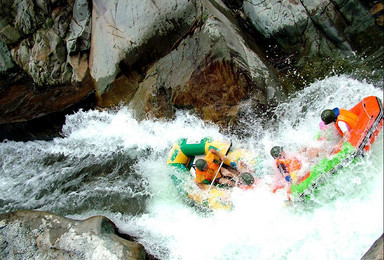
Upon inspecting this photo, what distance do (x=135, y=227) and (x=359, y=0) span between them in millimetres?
6331

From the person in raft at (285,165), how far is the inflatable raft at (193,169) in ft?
1.80

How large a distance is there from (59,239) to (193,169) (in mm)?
2522

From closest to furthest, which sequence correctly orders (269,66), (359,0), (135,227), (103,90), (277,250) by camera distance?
(277,250), (135,227), (359,0), (269,66), (103,90)

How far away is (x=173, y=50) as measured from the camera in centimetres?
671

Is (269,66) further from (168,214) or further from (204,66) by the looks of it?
(168,214)

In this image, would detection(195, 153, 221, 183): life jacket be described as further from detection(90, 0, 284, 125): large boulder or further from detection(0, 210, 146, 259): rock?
detection(0, 210, 146, 259): rock

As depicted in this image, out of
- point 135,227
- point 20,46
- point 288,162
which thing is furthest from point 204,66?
point 20,46

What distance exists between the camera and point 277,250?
4.82 metres

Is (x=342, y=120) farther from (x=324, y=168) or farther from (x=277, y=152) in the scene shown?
(x=277, y=152)

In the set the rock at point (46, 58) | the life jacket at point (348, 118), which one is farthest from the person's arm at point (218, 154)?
the rock at point (46, 58)

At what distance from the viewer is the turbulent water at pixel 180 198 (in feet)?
15.5

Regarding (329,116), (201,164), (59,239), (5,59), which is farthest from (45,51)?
(329,116)

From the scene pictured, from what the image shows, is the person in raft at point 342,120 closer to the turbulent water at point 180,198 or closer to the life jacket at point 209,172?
the turbulent water at point 180,198

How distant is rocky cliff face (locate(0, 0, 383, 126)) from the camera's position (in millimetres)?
6191
